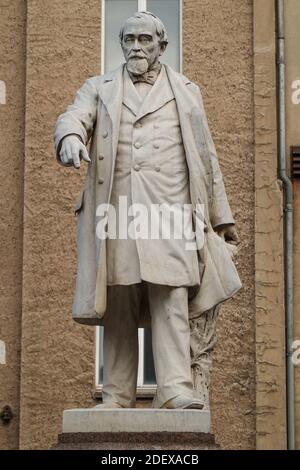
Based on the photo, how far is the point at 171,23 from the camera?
56.1 ft

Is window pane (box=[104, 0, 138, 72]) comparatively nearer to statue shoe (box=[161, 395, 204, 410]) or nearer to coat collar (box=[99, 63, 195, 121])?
coat collar (box=[99, 63, 195, 121])

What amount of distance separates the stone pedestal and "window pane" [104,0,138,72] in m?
6.78

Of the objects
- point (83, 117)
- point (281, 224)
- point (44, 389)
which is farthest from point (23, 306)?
point (83, 117)

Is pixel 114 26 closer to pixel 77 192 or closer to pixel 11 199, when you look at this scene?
pixel 77 192

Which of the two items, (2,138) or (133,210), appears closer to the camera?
(133,210)

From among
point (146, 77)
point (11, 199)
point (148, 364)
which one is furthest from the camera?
point (11, 199)


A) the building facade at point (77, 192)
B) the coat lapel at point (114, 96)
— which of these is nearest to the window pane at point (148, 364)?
the building facade at point (77, 192)

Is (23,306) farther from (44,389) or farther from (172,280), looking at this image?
(172,280)

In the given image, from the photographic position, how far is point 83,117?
11.5 metres

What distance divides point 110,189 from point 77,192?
519 cm

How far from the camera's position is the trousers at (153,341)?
11.1 meters

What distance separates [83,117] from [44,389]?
5103 millimetres

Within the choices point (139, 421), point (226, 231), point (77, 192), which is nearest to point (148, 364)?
point (77, 192)

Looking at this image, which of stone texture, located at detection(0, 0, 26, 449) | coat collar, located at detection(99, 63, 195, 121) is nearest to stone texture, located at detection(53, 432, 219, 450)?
coat collar, located at detection(99, 63, 195, 121)
